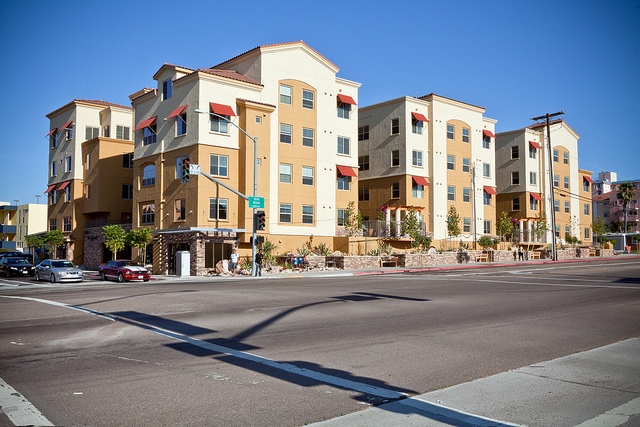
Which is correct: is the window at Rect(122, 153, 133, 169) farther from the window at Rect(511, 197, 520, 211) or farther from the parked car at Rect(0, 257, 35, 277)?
the window at Rect(511, 197, 520, 211)

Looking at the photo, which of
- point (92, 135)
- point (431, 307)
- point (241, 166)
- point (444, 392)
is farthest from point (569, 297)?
point (92, 135)

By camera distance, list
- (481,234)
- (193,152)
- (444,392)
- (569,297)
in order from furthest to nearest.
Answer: (481,234) < (193,152) < (569,297) < (444,392)

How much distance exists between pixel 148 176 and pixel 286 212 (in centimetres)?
1160

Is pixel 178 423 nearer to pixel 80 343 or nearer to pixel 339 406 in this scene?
pixel 339 406

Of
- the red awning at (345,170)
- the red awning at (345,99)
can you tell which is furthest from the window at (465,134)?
the red awning at (345,170)

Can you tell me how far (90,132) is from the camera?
56094 millimetres

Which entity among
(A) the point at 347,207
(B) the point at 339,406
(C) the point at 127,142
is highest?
(C) the point at 127,142

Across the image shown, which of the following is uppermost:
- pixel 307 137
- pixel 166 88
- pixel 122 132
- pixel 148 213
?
pixel 166 88

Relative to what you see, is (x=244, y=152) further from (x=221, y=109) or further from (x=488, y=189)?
(x=488, y=189)

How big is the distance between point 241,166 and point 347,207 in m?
11.2

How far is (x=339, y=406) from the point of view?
6.83 meters

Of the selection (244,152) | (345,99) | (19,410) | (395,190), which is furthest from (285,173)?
(19,410)

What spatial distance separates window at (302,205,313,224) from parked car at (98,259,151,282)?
14023 mm

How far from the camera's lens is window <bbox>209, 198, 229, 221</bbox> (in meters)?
40.2
